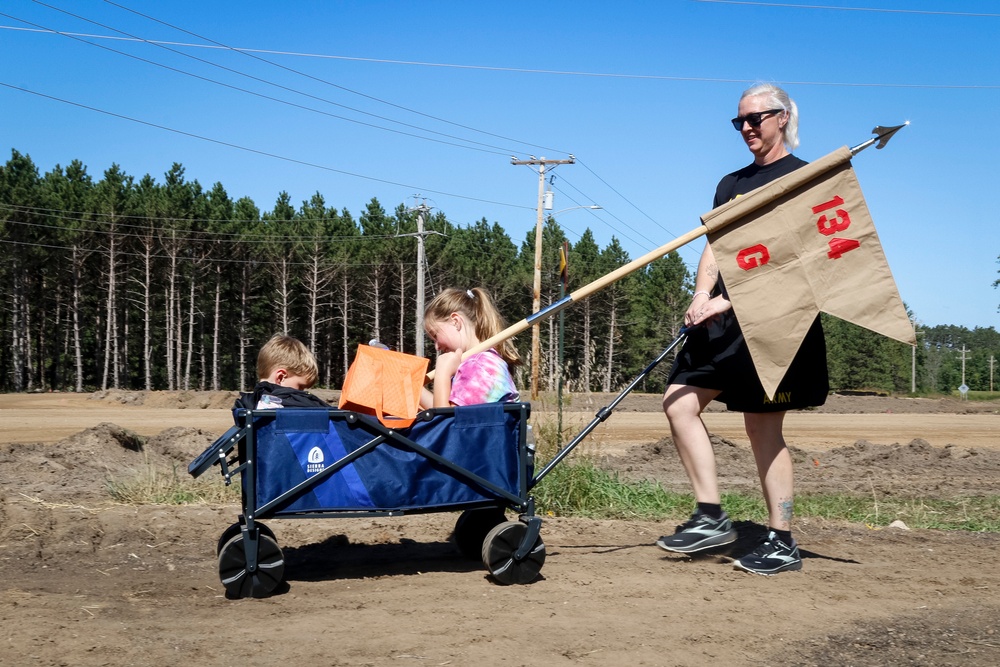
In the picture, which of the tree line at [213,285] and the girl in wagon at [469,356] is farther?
the tree line at [213,285]

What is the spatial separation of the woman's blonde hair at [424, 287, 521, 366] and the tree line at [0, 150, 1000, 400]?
156 ft

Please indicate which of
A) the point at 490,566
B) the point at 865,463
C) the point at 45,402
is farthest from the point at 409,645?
the point at 45,402

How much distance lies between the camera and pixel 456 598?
407cm

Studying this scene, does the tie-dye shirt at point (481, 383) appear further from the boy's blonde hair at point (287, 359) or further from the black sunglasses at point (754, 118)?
the black sunglasses at point (754, 118)

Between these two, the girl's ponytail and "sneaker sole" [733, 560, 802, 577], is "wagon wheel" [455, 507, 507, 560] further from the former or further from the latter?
"sneaker sole" [733, 560, 802, 577]

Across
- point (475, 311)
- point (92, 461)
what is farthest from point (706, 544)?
point (92, 461)

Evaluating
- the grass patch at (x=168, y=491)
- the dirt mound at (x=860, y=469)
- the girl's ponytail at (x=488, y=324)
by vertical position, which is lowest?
the dirt mound at (x=860, y=469)

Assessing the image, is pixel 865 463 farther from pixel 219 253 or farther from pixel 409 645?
pixel 219 253

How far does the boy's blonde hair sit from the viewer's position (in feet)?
15.6

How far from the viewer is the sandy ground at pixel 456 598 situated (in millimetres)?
3283

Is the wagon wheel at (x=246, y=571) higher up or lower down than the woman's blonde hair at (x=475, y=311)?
lower down

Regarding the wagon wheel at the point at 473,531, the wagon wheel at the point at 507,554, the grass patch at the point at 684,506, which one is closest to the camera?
the wagon wheel at the point at 507,554

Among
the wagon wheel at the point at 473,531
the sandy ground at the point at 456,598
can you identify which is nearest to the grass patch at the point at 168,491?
the sandy ground at the point at 456,598

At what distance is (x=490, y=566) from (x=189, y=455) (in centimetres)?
862
